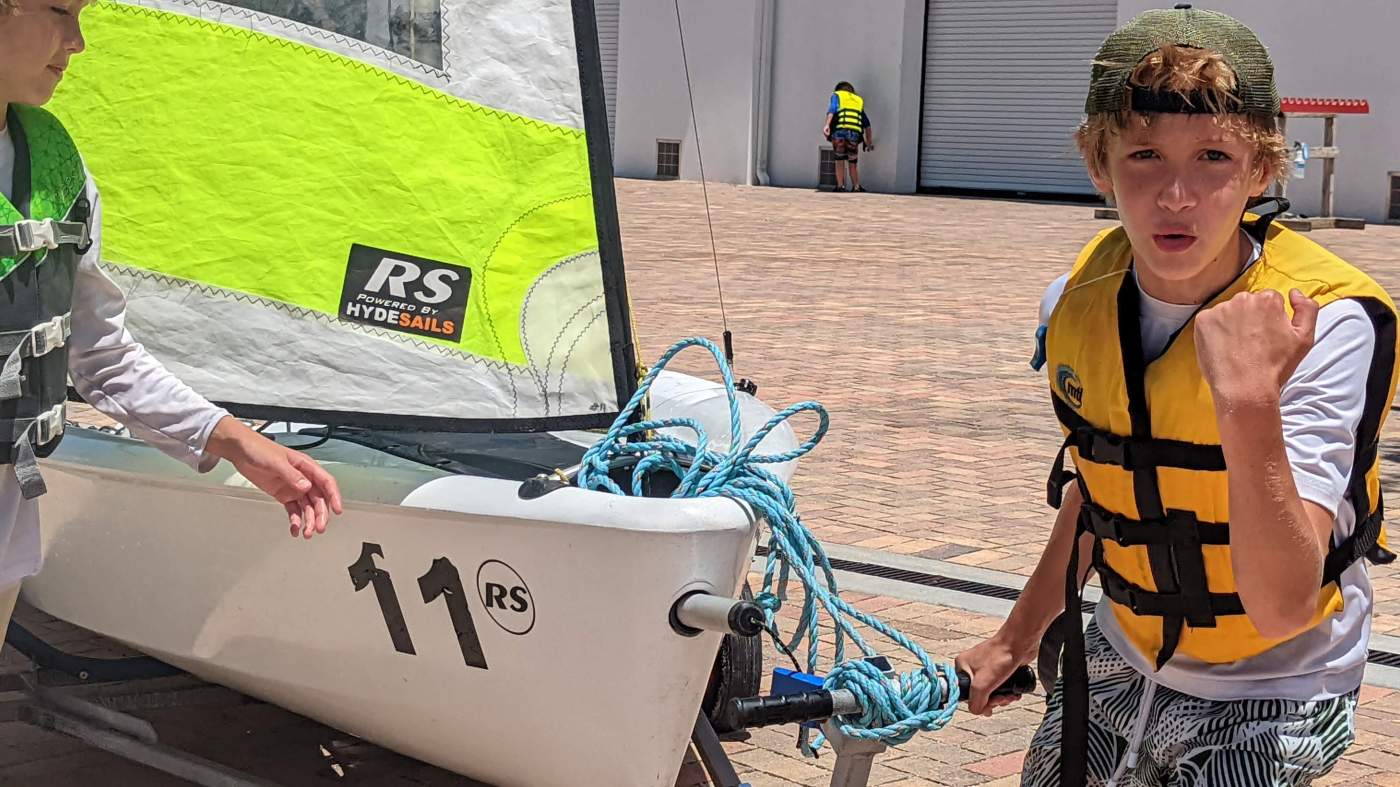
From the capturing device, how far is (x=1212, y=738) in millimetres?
1975

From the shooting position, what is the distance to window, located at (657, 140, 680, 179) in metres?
26.4

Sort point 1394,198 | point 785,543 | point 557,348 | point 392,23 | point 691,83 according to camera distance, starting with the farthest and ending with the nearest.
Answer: point 691,83 → point 1394,198 → point 392,23 → point 557,348 → point 785,543

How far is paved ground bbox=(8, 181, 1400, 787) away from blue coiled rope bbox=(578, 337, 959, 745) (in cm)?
79

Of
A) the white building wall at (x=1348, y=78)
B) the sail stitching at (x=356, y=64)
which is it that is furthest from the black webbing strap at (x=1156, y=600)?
the white building wall at (x=1348, y=78)

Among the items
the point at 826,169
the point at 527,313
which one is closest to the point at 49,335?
the point at 527,313

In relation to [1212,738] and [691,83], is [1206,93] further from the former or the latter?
[691,83]

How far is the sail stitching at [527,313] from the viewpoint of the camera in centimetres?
341

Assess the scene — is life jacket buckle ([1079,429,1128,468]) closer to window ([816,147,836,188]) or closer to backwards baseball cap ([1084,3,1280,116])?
backwards baseball cap ([1084,3,1280,116])

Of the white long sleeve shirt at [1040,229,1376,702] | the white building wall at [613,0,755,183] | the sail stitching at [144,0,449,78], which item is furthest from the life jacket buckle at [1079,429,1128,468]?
the white building wall at [613,0,755,183]

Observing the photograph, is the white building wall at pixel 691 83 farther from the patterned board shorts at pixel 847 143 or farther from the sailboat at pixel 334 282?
the sailboat at pixel 334 282

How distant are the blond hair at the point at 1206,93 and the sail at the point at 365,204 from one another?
65.2 inches

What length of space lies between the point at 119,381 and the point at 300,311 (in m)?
0.91

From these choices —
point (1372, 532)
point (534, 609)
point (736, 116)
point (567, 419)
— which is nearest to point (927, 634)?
point (567, 419)

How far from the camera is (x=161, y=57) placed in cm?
358
